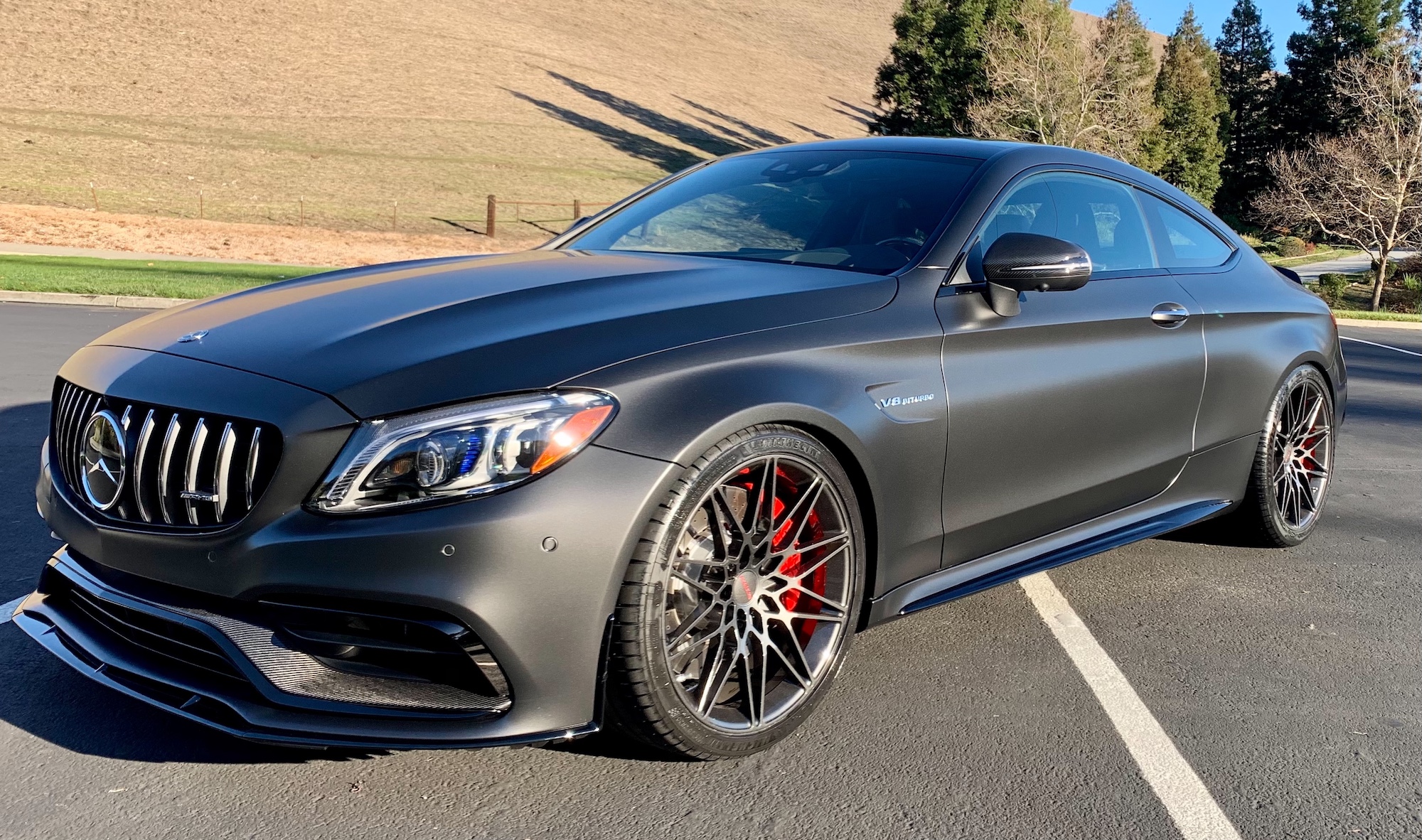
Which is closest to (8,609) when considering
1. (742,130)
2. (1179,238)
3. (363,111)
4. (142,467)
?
(142,467)

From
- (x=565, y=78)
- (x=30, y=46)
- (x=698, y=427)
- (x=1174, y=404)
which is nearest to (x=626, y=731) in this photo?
(x=698, y=427)

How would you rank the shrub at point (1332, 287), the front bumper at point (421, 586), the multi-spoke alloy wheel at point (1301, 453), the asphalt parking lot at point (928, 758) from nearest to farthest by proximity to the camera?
the front bumper at point (421, 586), the asphalt parking lot at point (928, 758), the multi-spoke alloy wheel at point (1301, 453), the shrub at point (1332, 287)

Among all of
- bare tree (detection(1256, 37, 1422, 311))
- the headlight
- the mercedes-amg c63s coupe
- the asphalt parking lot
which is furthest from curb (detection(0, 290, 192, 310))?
bare tree (detection(1256, 37, 1422, 311))

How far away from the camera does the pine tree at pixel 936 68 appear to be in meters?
58.3

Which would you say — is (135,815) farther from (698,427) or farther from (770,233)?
(770,233)

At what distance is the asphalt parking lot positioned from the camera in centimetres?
271

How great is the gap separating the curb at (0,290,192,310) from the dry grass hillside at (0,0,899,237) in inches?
944

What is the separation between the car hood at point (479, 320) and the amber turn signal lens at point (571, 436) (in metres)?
0.10

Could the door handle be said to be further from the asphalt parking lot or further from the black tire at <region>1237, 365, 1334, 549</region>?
the asphalt parking lot

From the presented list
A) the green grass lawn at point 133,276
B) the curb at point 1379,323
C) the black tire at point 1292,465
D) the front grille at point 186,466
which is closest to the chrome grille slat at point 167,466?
the front grille at point 186,466

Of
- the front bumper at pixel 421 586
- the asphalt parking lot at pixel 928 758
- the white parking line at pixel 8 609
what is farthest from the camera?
the white parking line at pixel 8 609

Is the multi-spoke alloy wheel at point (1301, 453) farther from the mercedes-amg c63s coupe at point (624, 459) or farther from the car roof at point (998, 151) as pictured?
the car roof at point (998, 151)

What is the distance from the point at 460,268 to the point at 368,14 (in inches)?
3105

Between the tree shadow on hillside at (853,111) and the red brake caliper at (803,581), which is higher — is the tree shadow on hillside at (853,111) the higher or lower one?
the higher one
